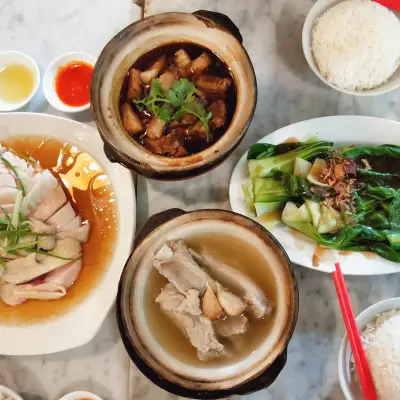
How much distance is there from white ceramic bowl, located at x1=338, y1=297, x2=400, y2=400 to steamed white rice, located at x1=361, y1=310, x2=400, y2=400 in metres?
0.02

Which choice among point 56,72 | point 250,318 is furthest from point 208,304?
point 56,72

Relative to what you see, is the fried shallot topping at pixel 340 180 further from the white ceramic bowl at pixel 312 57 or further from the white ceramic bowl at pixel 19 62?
the white ceramic bowl at pixel 19 62

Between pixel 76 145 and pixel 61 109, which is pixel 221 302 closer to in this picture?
pixel 76 145

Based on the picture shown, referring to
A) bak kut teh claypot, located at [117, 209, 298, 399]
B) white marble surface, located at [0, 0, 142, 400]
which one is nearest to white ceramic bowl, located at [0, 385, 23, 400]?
white marble surface, located at [0, 0, 142, 400]

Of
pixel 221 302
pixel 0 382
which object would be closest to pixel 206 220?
pixel 221 302

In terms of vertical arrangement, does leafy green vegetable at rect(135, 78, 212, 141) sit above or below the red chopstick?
below

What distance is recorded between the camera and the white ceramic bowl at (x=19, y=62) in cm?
181

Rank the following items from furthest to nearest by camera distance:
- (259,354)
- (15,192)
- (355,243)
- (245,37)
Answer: (245,37) → (15,192) → (355,243) → (259,354)

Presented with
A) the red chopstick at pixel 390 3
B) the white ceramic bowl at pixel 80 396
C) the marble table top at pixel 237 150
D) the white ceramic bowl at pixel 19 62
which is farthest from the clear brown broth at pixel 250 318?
the red chopstick at pixel 390 3

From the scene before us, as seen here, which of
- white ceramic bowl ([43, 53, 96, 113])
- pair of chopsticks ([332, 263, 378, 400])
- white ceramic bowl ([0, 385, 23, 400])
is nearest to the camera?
pair of chopsticks ([332, 263, 378, 400])

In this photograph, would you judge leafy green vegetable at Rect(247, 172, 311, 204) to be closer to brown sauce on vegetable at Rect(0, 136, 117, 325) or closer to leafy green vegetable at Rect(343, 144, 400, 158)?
leafy green vegetable at Rect(343, 144, 400, 158)

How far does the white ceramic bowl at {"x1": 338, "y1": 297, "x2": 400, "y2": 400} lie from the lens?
59.7 inches

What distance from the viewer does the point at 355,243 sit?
5.21 ft

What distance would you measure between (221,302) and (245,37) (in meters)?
0.95
